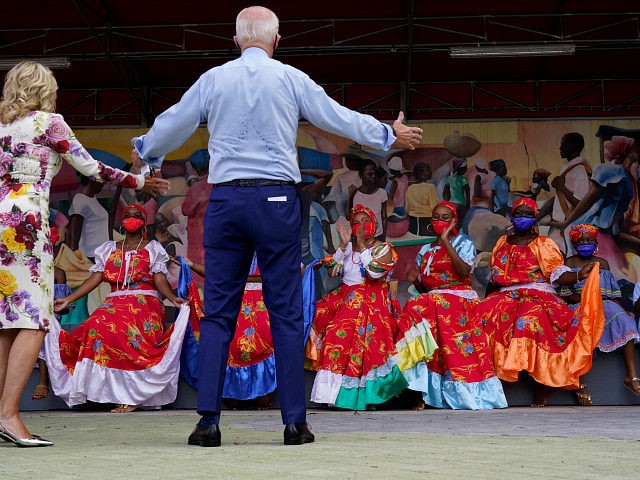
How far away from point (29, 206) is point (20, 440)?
3.14 feet

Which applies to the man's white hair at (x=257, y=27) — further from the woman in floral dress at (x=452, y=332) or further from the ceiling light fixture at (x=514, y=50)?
the ceiling light fixture at (x=514, y=50)

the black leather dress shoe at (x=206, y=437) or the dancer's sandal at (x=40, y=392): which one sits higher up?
the black leather dress shoe at (x=206, y=437)

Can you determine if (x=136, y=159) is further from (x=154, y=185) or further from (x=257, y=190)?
(x=257, y=190)

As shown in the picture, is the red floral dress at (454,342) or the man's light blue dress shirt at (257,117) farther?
the red floral dress at (454,342)

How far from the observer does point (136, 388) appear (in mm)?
7254

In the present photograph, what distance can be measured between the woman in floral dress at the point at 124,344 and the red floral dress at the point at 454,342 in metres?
1.96

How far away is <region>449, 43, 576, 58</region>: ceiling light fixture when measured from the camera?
10.8m

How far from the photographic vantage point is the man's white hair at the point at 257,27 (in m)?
3.79

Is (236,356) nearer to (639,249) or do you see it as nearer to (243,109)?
(243,109)

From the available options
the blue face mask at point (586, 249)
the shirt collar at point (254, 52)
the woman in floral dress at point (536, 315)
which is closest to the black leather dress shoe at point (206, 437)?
the shirt collar at point (254, 52)

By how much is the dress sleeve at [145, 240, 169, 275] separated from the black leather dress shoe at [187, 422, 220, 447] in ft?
14.0

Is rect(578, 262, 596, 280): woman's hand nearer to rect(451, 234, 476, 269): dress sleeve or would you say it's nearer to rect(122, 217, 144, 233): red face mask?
rect(451, 234, 476, 269): dress sleeve

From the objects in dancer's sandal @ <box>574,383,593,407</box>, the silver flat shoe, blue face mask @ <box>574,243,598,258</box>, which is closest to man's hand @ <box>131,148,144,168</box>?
the silver flat shoe

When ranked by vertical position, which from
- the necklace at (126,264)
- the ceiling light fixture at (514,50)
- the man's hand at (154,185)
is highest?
the ceiling light fixture at (514,50)
